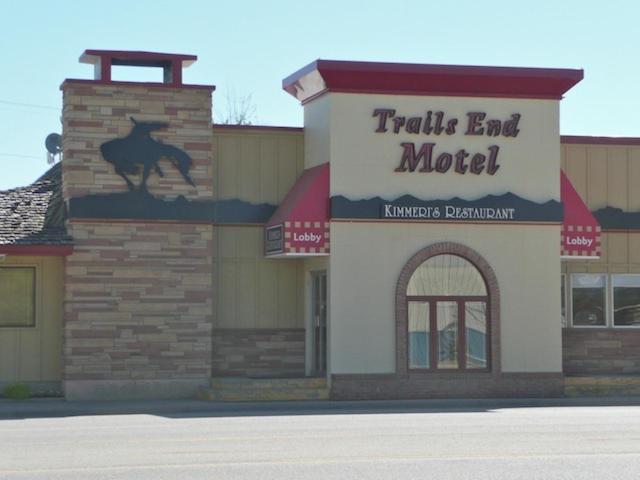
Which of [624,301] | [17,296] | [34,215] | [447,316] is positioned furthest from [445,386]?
[34,215]

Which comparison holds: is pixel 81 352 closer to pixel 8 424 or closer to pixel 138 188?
pixel 138 188

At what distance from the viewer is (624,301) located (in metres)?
32.8

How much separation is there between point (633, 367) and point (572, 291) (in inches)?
96.4

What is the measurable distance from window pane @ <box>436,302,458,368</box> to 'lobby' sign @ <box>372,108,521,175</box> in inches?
120

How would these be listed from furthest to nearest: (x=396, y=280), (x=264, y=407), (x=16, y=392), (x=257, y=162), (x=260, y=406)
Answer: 1. (x=257, y=162)
2. (x=396, y=280)
3. (x=16, y=392)
4. (x=260, y=406)
5. (x=264, y=407)

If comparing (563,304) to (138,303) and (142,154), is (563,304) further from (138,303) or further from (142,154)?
(142,154)

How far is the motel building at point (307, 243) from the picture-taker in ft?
92.8

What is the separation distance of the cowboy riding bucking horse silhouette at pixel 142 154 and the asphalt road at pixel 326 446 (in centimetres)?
612

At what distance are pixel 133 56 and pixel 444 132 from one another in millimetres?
7145

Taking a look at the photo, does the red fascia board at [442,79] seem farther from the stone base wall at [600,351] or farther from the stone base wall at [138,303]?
the stone base wall at [600,351]

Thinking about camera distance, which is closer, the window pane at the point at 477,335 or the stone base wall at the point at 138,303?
the stone base wall at the point at 138,303

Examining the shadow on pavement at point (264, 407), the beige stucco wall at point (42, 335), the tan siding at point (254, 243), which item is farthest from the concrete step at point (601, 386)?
the beige stucco wall at point (42, 335)

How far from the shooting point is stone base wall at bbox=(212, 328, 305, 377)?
3005cm

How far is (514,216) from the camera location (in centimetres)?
2956
